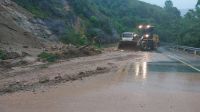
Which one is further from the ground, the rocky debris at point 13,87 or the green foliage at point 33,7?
the green foliage at point 33,7

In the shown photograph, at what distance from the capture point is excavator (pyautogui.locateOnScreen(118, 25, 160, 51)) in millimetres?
49375

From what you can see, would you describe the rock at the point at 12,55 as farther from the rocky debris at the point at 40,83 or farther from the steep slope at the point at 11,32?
the rocky debris at the point at 40,83

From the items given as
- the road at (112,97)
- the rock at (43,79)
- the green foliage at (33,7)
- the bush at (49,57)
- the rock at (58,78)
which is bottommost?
the road at (112,97)

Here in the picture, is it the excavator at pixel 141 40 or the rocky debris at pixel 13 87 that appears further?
the excavator at pixel 141 40

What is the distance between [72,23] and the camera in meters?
56.0

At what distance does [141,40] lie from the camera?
165 ft

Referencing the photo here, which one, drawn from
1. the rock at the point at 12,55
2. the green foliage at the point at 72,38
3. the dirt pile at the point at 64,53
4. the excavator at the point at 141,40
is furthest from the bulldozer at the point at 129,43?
the rock at the point at 12,55

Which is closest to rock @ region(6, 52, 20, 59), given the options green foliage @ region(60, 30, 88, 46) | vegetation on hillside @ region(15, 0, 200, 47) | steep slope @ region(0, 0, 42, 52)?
steep slope @ region(0, 0, 42, 52)

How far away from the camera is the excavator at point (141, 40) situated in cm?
4938

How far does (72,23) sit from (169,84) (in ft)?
135

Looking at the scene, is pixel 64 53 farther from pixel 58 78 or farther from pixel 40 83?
pixel 40 83

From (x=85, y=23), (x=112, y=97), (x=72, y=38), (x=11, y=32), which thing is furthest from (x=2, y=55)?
(x=85, y=23)

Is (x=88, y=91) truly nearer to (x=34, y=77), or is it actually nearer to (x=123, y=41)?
(x=34, y=77)

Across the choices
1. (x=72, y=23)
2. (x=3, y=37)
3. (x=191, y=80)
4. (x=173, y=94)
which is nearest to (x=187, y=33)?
(x=72, y=23)
